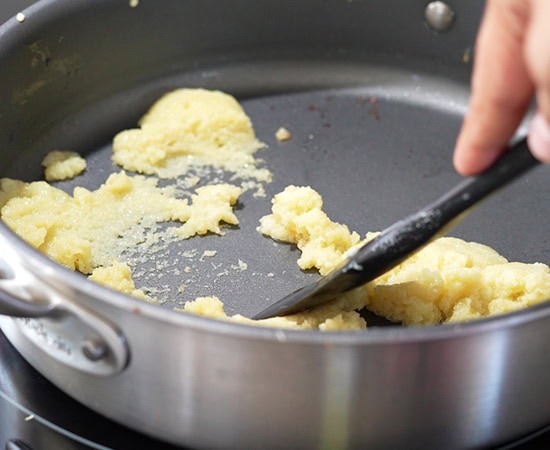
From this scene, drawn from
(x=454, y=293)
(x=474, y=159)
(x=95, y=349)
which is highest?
(x=474, y=159)

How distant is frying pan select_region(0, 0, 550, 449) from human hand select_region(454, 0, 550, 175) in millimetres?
161

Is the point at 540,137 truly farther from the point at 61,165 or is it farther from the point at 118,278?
the point at 61,165

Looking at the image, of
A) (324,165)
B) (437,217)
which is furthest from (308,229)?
(437,217)

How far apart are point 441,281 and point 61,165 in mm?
612

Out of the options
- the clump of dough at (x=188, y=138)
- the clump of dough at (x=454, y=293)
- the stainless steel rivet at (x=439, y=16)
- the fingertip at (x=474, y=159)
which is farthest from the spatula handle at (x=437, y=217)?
the stainless steel rivet at (x=439, y=16)

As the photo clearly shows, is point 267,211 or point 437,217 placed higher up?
point 437,217

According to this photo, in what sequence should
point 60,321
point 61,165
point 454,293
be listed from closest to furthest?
1. point 60,321
2. point 454,293
3. point 61,165

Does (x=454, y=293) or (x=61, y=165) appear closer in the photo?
(x=454, y=293)

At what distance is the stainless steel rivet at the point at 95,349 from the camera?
3.08 ft

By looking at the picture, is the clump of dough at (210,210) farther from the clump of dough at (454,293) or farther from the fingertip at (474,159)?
the fingertip at (474,159)

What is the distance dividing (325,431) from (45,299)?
1.01ft

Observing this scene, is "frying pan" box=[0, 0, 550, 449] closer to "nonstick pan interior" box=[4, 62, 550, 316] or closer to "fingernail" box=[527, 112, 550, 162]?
"nonstick pan interior" box=[4, 62, 550, 316]

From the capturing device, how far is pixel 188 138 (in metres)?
1.50

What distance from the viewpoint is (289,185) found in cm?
144
